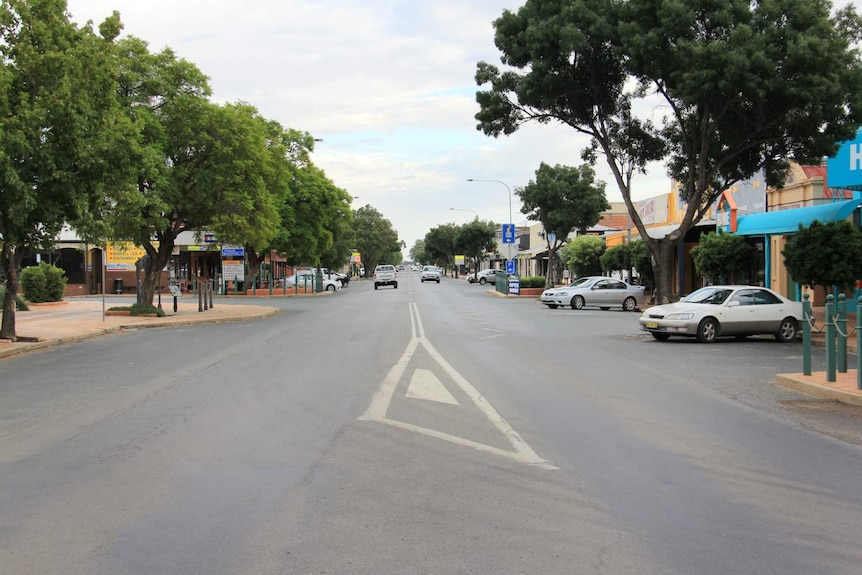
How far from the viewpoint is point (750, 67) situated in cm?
2056

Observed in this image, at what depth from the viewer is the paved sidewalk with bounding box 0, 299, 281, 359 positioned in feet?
61.4

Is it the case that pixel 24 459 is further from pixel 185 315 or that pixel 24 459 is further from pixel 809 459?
pixel 185 315

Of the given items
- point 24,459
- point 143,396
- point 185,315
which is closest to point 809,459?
point 24,459

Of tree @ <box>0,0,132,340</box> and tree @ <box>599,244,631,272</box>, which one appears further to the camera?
tree @ <box>599,244,631,272</box>

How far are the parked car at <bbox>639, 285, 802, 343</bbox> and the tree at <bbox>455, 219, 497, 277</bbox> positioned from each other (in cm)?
7940

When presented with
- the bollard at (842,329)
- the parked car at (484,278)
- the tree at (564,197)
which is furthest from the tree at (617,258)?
the parked car at (484,278)

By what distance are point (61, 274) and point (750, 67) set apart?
31686mm

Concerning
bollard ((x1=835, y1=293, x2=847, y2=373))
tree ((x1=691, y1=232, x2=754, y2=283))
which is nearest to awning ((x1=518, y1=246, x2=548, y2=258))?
tree ((x1=691, y1=232, x2=754, y2=283))

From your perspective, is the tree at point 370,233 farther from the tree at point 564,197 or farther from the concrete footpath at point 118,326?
the concrete footpath at point 118,326

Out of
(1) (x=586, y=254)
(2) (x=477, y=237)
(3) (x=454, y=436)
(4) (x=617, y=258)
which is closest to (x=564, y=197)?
(1) (x=586, y=254)

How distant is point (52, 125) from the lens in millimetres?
16719

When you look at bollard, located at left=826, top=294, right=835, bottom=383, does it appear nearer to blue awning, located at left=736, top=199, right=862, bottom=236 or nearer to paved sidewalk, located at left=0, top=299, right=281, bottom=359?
blue awning, located at left=736, top=199, right=862, bottom=236

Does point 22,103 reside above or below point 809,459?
above

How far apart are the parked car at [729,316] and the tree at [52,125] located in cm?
1369
